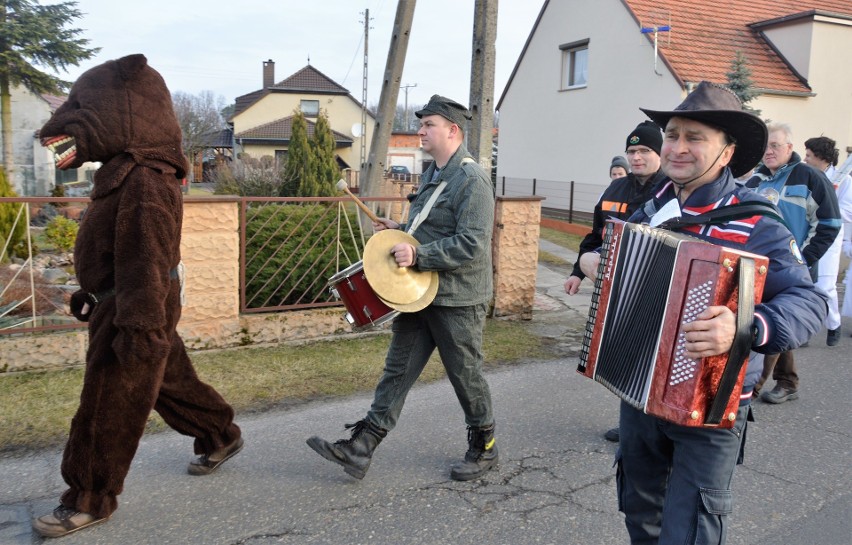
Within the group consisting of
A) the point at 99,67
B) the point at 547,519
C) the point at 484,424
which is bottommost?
the point at 547,519

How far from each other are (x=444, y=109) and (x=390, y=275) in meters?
0.90

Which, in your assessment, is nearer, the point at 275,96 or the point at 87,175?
the point at 87,175

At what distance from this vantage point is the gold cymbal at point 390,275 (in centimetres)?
347

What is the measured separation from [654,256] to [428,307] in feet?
5.67

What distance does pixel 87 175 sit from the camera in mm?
26984

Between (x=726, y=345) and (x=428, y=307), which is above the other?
(x=726, y=345)

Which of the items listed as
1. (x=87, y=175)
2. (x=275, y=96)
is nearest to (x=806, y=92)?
(x=87, y=175)

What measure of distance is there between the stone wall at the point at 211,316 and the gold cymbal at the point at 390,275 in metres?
2.68

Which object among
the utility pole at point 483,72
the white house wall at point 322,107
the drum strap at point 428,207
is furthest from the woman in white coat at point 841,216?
the white house wall at point 322,107

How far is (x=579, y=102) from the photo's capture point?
62.6 ft

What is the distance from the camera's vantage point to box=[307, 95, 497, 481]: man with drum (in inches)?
142

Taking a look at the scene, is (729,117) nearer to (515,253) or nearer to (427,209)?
(427,209)

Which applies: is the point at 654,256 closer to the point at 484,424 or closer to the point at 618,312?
the point at 618,312

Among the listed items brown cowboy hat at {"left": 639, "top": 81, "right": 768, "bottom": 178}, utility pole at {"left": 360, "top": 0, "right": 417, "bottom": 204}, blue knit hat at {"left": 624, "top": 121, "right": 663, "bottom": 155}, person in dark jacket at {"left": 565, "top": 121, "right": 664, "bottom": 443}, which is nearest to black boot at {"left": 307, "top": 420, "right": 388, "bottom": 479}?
person in dark jacket at {"left": 565, "top": 121, "right": 664, "bottom": 443}
